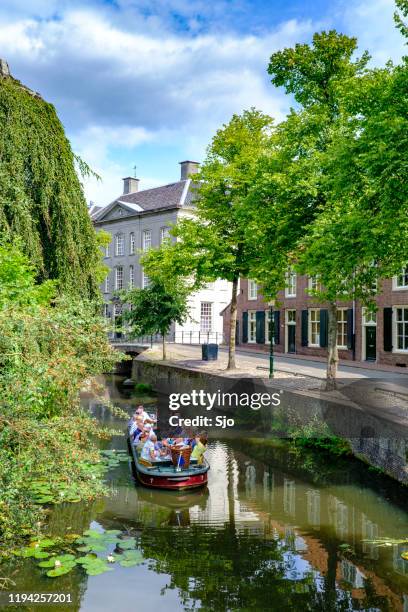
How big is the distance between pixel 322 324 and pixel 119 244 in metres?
27.1

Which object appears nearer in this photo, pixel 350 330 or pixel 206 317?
pixel 350 330

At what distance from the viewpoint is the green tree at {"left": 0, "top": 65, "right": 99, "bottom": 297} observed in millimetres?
14281

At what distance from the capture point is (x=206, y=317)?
49.3 m

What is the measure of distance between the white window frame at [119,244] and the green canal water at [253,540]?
131ft

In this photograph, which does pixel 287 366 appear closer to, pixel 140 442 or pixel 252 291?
pixel 140 442

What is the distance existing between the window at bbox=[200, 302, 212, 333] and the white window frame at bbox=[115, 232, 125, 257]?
10.5m

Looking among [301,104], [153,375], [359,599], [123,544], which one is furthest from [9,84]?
[153,375]

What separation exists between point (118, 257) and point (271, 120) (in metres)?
30.9

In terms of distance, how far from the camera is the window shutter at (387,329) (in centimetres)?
2805

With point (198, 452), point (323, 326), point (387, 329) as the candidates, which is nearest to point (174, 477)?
point (198, 452)

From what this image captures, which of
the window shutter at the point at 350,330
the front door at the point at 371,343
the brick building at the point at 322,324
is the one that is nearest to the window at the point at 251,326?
the brick building at the point at 322,324

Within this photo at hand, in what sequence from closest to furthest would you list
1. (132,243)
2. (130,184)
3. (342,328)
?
1. (342,328)
2. (132,243)
3. (130,184)

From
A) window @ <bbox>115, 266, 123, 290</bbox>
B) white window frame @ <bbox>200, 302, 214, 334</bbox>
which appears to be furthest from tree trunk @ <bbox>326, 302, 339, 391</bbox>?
window @ <bbox>115, 266, 123, 290</bbox>

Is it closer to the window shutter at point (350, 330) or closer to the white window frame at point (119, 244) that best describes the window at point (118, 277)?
the white window frame at point (119, 244)
